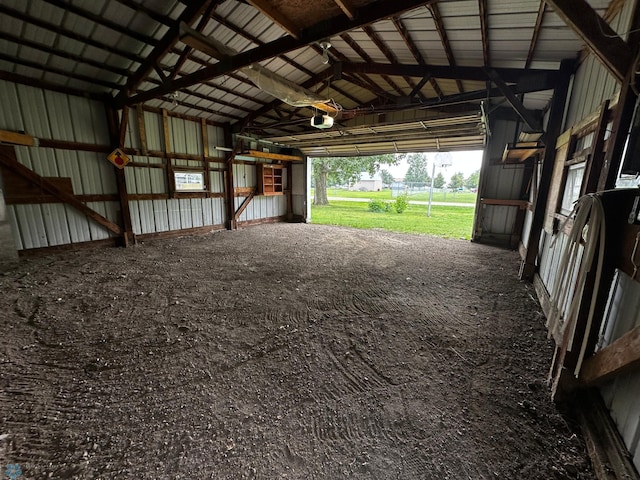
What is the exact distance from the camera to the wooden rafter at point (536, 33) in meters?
2.82

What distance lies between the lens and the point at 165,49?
4.22 metres

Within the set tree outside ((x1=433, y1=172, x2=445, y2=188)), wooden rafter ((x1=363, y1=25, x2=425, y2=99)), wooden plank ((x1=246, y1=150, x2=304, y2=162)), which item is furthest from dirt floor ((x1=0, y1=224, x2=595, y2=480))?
tree outside ((x1=433, y1=172, x2=445, y2=188))

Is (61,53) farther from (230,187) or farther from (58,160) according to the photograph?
(230,187)

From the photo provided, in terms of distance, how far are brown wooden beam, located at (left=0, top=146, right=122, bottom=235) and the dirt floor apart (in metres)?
1.89

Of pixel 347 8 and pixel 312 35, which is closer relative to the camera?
pixel 347 8

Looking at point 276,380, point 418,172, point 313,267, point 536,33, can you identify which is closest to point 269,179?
point 313,267

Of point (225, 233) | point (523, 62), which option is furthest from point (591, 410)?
point (225, 233)

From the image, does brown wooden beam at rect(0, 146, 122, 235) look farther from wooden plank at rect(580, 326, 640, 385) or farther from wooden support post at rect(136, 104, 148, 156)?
wooden plank at rect(580, 326, 640, 385)

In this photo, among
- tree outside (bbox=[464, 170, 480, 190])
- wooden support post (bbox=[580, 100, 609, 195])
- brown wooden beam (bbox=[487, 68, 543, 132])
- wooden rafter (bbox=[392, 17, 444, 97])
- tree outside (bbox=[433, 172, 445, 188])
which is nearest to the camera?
wooden support post (bbox=[580, 100, 609, 195])

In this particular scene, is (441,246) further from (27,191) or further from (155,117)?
(27,191)

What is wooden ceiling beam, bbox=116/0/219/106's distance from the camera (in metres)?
3.67

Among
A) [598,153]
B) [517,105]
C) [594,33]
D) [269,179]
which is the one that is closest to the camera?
Result: [594,33]

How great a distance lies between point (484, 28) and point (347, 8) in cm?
220

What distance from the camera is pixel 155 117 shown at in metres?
6.75
